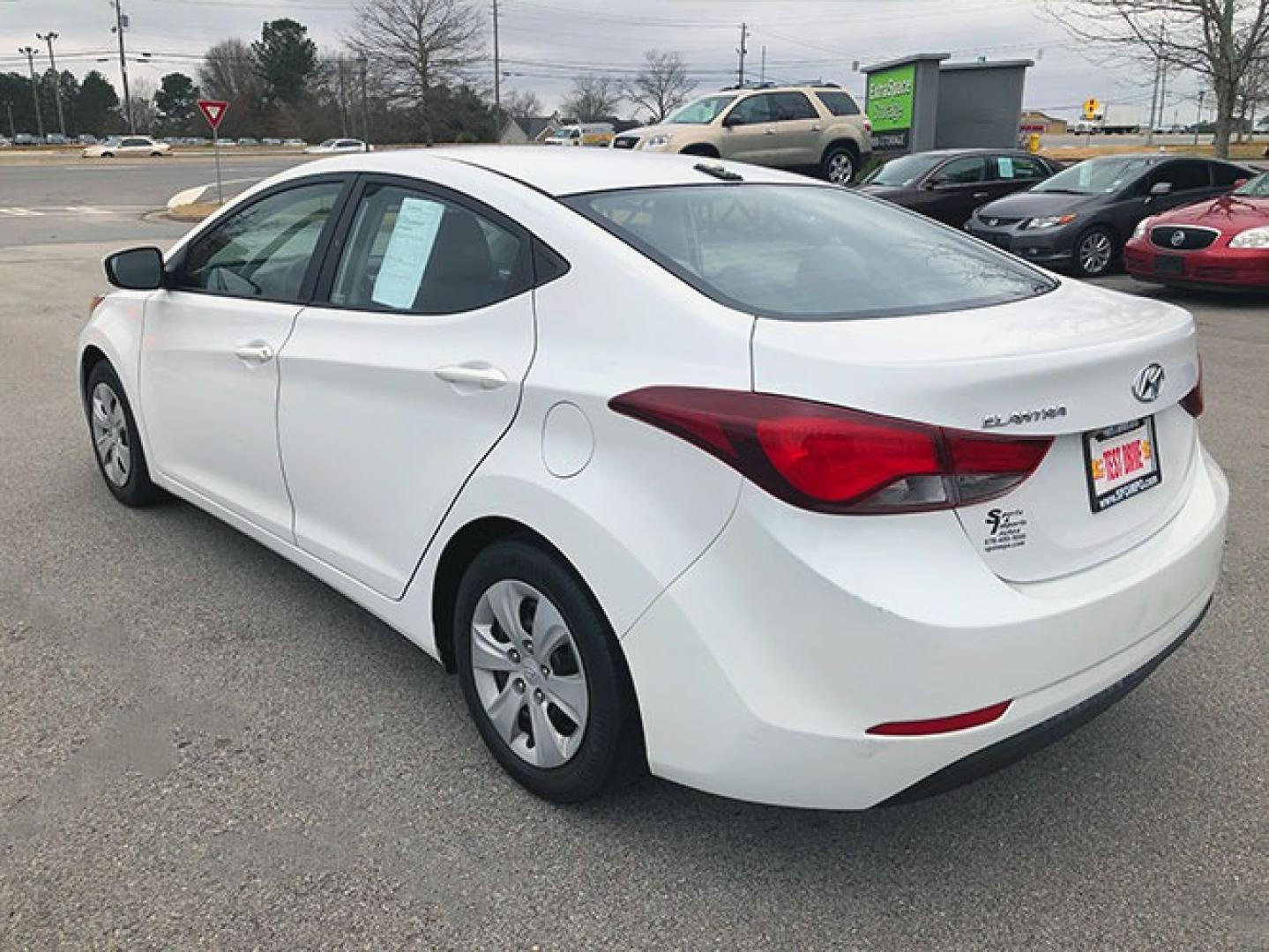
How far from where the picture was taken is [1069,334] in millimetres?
2322

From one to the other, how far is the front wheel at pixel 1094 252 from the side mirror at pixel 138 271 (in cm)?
1089

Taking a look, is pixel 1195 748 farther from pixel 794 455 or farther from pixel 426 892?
pixel 426 892

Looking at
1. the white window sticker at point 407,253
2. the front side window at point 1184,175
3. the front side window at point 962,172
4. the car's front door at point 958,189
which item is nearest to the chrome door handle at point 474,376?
the white window sticker at point 407,253

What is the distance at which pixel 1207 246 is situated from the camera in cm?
997

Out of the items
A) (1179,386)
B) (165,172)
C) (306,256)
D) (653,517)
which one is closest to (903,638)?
(653,517)

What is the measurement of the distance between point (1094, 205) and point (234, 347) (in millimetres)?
11439

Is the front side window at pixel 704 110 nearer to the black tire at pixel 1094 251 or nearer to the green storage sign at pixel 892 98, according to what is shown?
the green storage sign at pixel 892 98

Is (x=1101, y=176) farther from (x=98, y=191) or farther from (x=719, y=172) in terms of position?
(x=98, y=191)

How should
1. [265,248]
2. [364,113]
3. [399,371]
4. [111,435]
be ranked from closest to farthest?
[399,371], [265,248], [111,435], [364,113]

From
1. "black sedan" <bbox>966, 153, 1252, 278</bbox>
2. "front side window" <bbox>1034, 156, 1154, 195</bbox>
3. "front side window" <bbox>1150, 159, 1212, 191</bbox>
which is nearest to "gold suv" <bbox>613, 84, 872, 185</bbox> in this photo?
"front side window" <bbox>1034, 156, 1154, 195</bbox>

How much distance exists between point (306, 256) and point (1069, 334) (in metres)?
2.29

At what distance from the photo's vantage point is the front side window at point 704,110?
18.5 metres

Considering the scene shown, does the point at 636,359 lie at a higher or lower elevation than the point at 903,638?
higher

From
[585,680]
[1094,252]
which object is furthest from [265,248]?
[1094,252]
